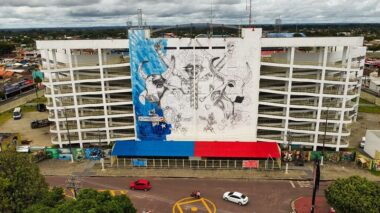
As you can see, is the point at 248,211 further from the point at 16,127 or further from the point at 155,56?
the point at 16,127

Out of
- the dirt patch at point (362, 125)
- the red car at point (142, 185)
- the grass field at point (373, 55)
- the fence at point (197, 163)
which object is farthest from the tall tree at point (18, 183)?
the grass field at point (373, 55)

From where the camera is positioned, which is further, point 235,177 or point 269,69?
point 269,69

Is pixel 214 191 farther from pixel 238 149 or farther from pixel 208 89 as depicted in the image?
pixel 208 89

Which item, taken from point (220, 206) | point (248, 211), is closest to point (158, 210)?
point (220, 206)

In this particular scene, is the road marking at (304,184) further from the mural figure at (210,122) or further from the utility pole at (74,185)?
the utility pole at (74,185)

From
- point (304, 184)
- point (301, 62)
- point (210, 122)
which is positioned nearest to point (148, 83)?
point (210, 122)

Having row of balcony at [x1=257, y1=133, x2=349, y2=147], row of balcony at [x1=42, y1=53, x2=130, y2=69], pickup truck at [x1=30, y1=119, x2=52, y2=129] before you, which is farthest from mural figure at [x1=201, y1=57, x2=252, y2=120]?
pickup truck at [x1=30, y1=119, x2=52, y2=129]

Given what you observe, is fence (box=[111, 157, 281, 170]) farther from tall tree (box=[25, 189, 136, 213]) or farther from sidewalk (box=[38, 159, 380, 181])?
tall tree (box=[25, 189, 136, 213])
